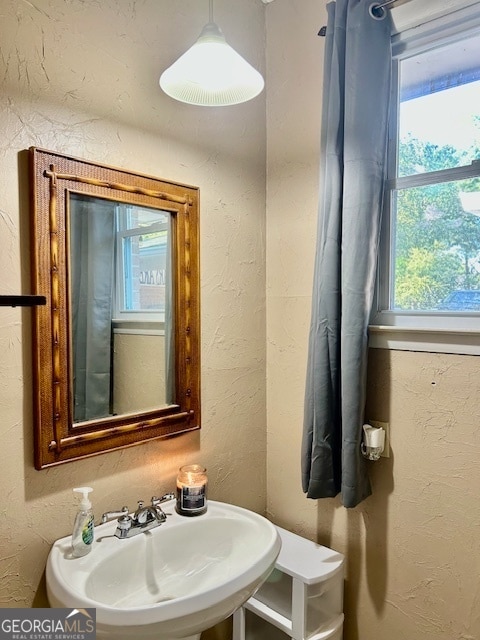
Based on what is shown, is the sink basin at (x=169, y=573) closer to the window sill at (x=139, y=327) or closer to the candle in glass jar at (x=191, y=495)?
the candle in glass jar at (x=191, y=495)

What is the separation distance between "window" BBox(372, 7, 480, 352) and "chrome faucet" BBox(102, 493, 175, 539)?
875mm

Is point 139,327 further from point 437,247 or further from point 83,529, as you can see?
point 437,247

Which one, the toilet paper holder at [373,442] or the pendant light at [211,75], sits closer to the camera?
the pendant light at [211,75]

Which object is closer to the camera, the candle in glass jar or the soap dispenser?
the soap dispenser

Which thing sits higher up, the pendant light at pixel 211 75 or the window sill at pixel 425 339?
the pendant light at pixel 211 75

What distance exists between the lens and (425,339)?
138cm

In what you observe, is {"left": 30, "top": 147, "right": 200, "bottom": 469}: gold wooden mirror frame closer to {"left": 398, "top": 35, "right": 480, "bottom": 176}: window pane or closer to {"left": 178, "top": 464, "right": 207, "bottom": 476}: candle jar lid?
{"left": 178, "top": 464, "right": 207, "bottom": 476}: candle jar lid

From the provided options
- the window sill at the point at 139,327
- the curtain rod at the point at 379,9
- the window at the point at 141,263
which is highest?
the curtain rod at the point at 379,9

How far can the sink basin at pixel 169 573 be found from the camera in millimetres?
976

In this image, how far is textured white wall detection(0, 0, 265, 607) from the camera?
113cm

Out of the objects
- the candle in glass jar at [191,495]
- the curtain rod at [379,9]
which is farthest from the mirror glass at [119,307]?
the curtain rod at [379,9]

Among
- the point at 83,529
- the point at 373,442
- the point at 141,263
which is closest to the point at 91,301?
the point at 141,263

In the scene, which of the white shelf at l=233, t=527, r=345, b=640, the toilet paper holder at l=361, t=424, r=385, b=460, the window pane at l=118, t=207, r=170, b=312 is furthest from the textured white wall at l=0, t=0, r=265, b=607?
the toilet paper holder at l=361, t=424, r=385, b=460

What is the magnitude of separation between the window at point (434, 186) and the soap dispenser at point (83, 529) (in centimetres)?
99
